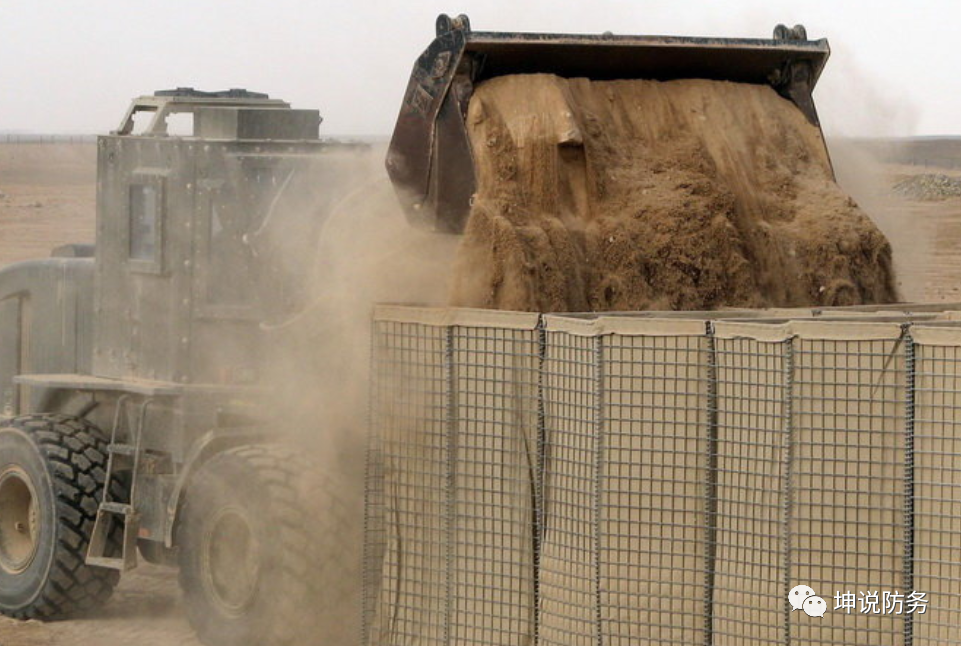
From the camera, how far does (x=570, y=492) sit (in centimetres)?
798

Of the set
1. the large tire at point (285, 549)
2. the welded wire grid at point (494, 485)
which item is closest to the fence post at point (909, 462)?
the welded wire grid at point (494, 485)

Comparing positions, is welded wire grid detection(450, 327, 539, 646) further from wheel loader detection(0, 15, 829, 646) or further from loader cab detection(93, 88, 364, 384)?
loader cab detection(93, 88, 364, 384)

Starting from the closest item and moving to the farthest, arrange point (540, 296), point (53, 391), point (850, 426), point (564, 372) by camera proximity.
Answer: point (850, 426), point (564, 372), point (540, 296), point (53, 391)

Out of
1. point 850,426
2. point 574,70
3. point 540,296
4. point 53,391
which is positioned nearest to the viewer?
point 850,426

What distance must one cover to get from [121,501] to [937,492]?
5.75 meters

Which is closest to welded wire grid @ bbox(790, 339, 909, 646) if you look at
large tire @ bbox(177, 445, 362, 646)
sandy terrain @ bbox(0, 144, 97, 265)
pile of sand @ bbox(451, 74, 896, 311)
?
pile of sand @ bbox(451, 74, 896, 311)

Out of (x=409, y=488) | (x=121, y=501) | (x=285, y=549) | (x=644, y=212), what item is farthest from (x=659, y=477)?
(x=121, y=501)

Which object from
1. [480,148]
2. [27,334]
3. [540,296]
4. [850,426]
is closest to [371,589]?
[540,296]

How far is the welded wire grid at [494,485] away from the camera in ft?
26.9

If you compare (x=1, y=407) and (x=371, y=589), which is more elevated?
(x=1, y=407)

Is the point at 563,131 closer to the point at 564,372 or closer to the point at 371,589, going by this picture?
the point at 564,372

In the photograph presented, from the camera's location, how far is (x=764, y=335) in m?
7.38

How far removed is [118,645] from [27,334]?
2.65 meters

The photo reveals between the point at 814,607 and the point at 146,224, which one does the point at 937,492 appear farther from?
the point at 146,224
